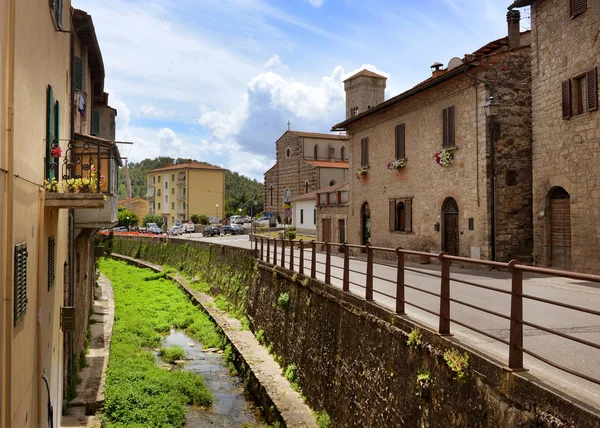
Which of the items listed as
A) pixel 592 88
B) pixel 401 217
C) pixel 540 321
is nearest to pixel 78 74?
pixel 540 321

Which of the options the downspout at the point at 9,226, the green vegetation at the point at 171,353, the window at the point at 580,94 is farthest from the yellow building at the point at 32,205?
the window at the point at 580,94

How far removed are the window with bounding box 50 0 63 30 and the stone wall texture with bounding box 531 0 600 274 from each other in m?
12.2

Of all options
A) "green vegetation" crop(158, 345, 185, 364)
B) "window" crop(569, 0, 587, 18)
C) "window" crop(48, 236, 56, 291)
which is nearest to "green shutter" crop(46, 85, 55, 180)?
"window" crop(48, 236, 56, 291)

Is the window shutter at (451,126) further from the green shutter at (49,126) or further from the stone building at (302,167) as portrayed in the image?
the stone building at (302,167)

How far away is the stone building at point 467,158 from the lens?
52.7 feet

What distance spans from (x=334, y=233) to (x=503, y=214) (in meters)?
13.9

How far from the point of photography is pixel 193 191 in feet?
242

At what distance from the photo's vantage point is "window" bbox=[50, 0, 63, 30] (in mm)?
7699

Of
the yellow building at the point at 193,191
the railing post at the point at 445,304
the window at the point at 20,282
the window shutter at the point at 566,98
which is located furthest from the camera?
the yellow building at the point at 193,191

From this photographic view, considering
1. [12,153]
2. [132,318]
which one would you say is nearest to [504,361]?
[12,153]

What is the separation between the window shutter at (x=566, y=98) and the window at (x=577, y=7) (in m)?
1.74

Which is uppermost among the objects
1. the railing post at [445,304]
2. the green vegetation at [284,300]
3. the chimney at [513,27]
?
the chimney at [513,27]

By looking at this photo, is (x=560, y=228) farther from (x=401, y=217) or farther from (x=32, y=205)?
(x=32, y=205)

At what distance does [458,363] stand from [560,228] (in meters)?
10.4
